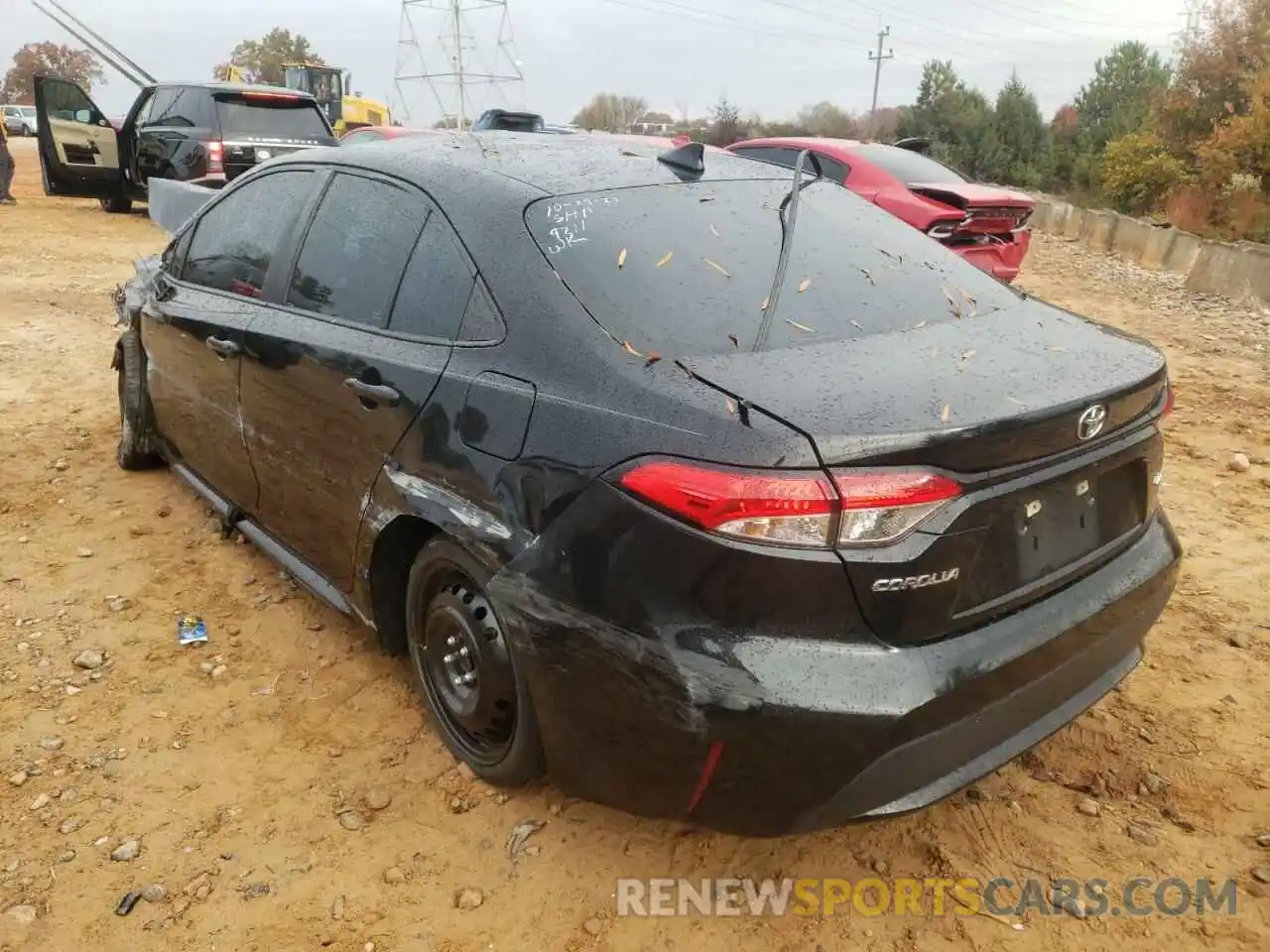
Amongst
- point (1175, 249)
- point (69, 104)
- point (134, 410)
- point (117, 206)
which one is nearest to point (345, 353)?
point (134, 410)

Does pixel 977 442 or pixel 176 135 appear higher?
pixel 176 135

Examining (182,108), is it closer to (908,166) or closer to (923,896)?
(908,166)

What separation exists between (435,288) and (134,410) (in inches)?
106

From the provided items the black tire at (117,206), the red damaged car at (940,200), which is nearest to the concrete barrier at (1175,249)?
the red damaged car at (940,200)

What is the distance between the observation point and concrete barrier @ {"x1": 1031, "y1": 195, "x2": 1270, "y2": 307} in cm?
902

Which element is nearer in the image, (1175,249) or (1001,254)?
(1001,254)

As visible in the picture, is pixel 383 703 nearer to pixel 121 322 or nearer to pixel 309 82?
pixel 121 322

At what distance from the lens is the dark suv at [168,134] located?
1163 centimetres

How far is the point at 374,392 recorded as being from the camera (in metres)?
2.55

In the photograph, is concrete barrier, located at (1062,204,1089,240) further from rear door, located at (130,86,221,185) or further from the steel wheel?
the steel wheel

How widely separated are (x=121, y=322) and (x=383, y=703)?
276cm

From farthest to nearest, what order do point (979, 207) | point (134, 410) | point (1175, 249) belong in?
point (1175, 249), point (979, 207), point (134, 410)

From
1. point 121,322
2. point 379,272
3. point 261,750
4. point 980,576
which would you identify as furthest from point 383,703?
point 121,322

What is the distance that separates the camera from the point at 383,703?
2.98 meters
